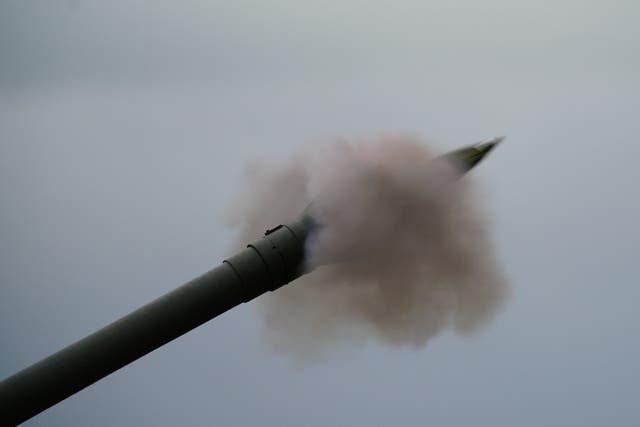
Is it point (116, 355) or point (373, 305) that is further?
point (373, 305)

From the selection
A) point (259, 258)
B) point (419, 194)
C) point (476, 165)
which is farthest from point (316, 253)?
point (476, 165)

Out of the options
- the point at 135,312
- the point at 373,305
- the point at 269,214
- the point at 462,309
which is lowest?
the point at 462,309

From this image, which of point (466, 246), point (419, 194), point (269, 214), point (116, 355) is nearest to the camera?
point (116, 355)

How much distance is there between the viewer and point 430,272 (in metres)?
16.5

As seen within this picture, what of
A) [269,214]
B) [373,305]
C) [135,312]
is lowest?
[373,305]

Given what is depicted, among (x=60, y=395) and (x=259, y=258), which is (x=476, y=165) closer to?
(x=259, y=258)

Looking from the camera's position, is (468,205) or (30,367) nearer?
(30,367)

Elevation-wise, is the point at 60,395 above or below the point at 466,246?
above

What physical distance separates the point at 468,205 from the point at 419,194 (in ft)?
5.01

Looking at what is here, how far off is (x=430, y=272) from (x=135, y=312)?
6.01 meters

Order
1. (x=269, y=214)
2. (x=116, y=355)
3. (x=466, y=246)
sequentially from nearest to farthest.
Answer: (x=116, y=355)
(x=466, y=246)
(x=269, y=214)

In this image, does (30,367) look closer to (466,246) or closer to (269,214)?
(269,214)

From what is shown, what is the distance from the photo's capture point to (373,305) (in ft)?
55.7

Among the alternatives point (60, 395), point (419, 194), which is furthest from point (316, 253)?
point (60, 395)
